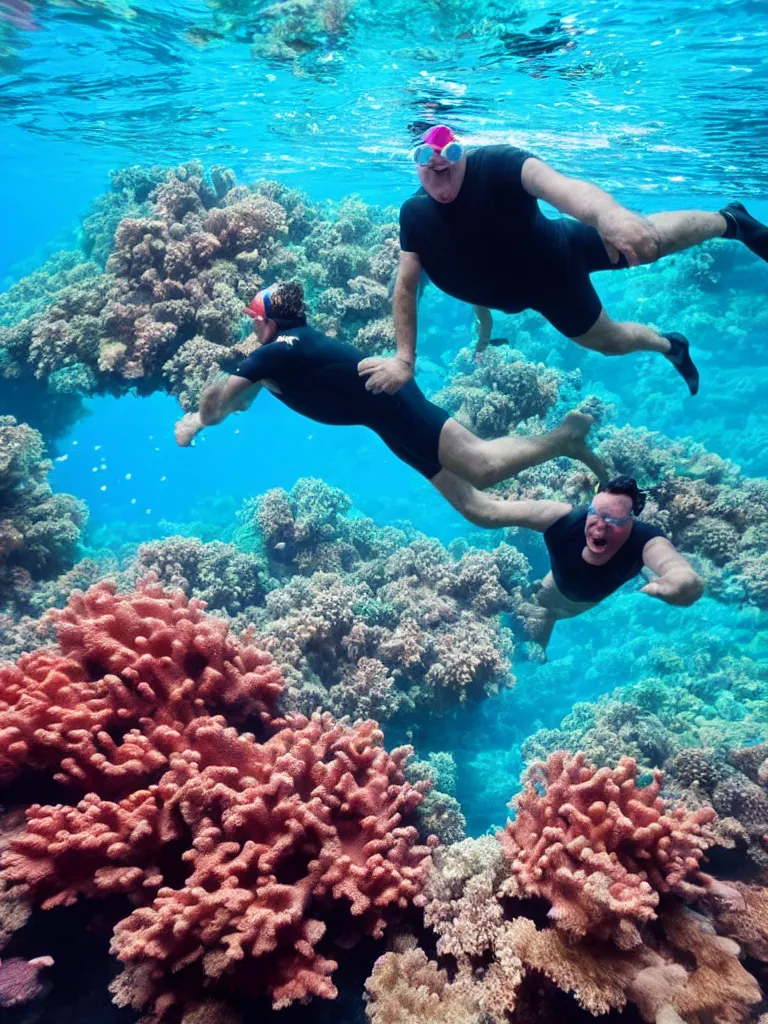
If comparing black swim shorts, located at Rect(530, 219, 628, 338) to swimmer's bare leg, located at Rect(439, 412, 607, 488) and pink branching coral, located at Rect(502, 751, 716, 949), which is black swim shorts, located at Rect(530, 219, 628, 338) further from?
pink branching coral, located at Rect(502, 751, 716, 949)

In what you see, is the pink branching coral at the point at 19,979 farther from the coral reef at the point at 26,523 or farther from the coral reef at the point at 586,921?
the coral reef at the point at 26,523

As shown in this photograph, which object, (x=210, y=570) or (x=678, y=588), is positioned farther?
(x=210, y=570)

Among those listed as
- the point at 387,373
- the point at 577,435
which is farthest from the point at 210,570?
the point at 577,435

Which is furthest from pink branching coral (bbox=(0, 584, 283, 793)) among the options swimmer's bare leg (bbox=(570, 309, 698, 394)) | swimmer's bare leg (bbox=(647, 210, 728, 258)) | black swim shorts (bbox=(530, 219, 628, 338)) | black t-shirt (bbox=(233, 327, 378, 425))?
swimmer's bare leg (bbox=(647, 210, 728, 258))

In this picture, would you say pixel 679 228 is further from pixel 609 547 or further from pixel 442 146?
pixel 609 547

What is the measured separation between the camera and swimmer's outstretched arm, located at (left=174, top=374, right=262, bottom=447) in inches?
188

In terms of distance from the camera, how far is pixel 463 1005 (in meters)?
3.12

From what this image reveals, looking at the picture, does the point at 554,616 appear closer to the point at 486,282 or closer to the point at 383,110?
the point at 486,282

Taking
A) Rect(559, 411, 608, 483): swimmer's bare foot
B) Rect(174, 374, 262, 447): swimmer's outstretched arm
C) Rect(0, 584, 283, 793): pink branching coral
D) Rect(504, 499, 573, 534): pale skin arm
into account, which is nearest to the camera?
Rect(0, 584, 283, 793): pink branching coral

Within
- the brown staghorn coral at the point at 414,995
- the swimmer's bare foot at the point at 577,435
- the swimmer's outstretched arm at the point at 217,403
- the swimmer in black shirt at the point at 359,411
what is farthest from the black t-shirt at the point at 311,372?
the brown staghorn coral at the point at 414,995

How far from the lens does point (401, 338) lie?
4.95m

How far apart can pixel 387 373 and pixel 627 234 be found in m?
2.08

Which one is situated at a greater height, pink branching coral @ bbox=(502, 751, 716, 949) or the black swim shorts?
the black swim shorts

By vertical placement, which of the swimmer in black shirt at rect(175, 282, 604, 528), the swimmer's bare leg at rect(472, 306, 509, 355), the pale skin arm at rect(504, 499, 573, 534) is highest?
the swimmer's bare leg at rect(472, 306, 509, 355)
